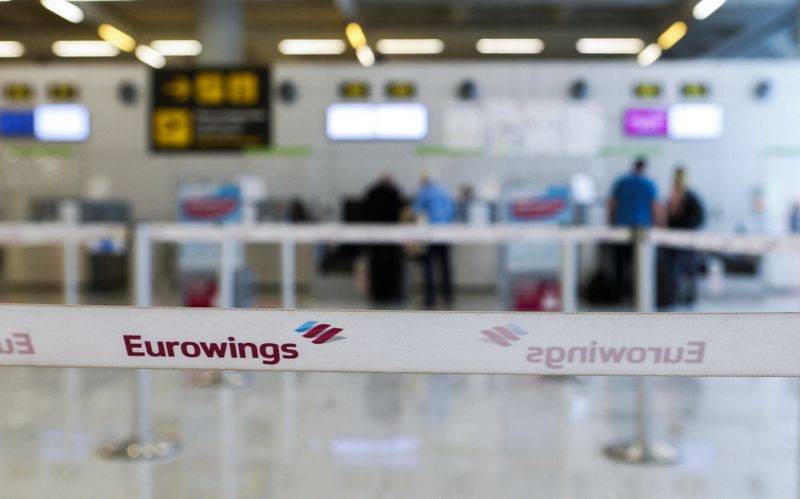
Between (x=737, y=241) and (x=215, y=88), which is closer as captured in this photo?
(x=737, y=241)

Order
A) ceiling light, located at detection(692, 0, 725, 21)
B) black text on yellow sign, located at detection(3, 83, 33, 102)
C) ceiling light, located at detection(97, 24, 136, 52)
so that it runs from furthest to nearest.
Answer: ceiling light, located at detection(97, 24, 136, 52), ceiling light, located at detection(692, 0, 725, 21), black text on yellow sign, located at detection(3, 83, 33, 102)

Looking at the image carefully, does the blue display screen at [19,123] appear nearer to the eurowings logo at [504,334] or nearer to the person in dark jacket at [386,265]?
the person in dark jacket at [386,265]

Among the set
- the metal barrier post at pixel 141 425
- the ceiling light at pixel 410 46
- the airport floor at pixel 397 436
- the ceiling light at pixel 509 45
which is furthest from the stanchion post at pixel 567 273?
the ceiling light at pixel 509 45

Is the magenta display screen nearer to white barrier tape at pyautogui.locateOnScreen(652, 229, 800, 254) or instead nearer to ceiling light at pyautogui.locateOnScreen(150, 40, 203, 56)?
white barrier tape at pyautogui.locateOnScreen(652, 229, 800, 254)

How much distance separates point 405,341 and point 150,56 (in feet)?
58.3

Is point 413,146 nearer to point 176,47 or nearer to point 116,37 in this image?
point 116,37

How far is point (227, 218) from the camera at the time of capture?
28.1 feet

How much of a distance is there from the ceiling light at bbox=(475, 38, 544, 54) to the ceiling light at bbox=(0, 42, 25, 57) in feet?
34.1

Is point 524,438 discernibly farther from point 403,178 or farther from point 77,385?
point 403,178

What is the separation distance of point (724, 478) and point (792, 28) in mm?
15571

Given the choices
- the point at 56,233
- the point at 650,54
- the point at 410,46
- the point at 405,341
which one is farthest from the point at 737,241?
the point at 650,54

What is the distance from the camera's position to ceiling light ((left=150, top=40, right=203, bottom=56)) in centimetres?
1669

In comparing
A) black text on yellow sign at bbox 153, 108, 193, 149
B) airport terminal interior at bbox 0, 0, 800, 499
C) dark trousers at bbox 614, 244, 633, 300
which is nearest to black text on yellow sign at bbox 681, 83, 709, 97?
airport terminal interior at bbox 0, 0, 800, 499

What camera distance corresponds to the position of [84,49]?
57.5ft
